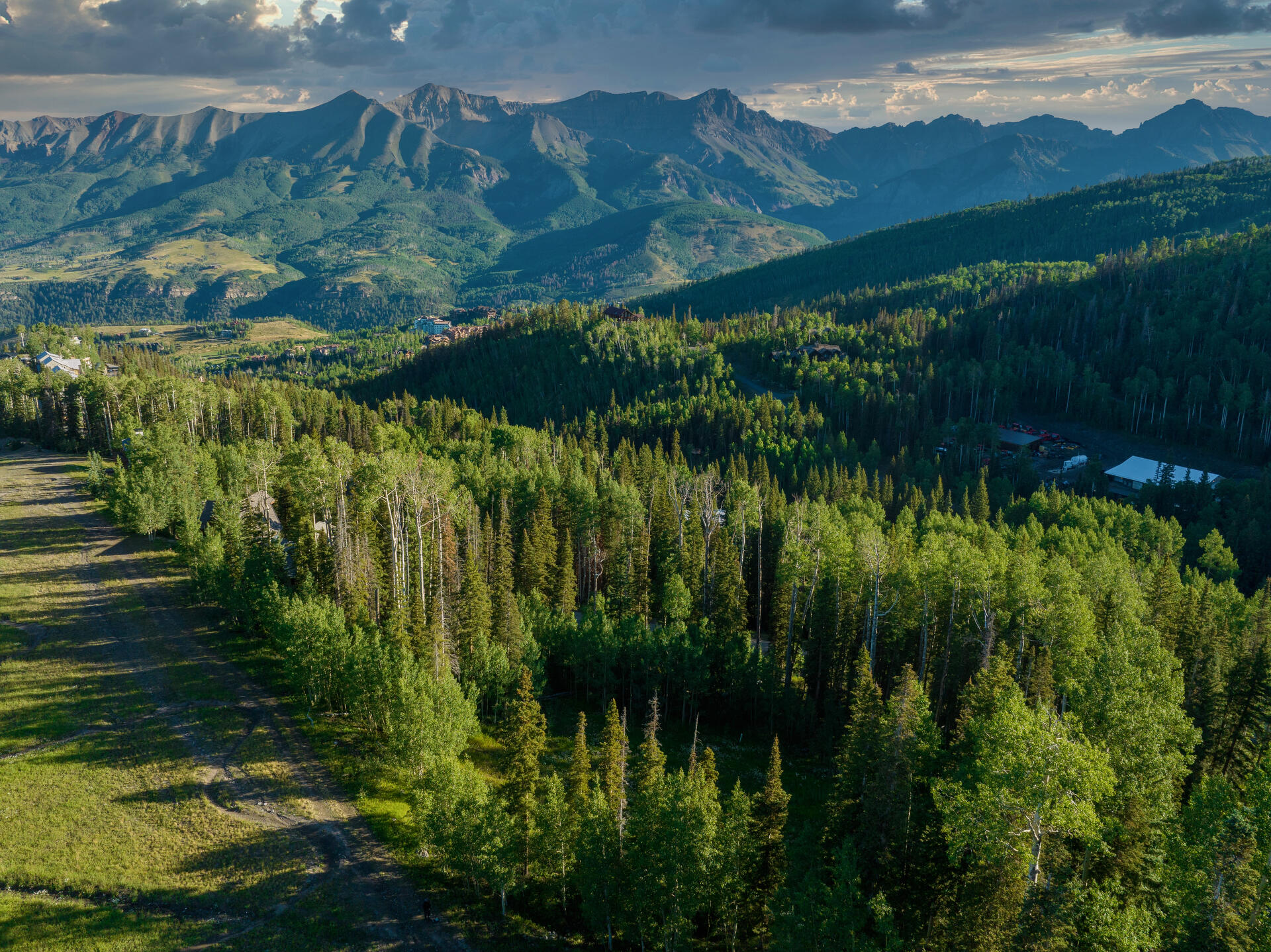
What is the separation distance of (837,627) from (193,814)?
172 feet

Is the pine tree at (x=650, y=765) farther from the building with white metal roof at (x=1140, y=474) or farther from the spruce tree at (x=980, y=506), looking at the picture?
the building with white metal roof at (x=1140, y=474)

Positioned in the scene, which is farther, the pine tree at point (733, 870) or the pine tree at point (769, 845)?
the pine tree at point (769, 845)

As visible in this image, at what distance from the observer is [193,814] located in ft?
158

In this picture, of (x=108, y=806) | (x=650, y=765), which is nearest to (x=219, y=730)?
(x=108, y=806)

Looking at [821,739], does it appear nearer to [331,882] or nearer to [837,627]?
[837,627]

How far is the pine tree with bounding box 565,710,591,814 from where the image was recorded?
151 ft

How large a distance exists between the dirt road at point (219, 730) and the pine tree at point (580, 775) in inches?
369

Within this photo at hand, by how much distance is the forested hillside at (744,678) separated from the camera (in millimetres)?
35625

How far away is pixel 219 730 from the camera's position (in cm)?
5703

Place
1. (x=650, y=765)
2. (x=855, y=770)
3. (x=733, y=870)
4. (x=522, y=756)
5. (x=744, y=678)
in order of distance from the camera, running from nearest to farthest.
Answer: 1. (x=733, y=870)
2. (x=855, y=770)
3. (x=650, y=765)
4. (x=522, y=756)
5. (x=744, y=678)

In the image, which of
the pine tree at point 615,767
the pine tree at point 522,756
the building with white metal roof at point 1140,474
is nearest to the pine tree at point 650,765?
the pine tree at point 615,767

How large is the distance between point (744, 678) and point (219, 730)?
142ft

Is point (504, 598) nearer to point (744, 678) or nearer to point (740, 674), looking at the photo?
point (740, 674)

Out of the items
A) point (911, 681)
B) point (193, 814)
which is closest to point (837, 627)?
point (911, 681)
